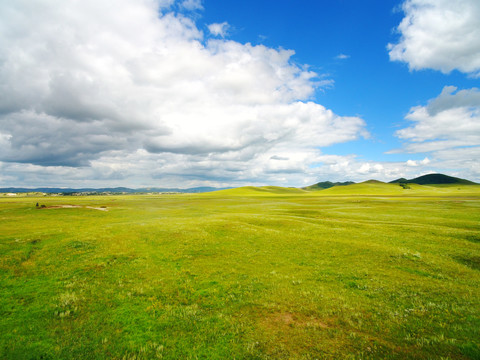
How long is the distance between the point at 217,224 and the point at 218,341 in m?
27.2

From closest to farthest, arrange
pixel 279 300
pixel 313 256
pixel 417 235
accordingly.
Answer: pixel 279 300 < pixel 313 256 < pixel 417 235

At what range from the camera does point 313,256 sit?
2355 centimetres

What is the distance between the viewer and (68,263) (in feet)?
68.2

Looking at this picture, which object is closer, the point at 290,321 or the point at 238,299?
the point at 290,321

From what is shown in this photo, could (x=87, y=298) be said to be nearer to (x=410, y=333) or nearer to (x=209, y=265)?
(x=209, y=265)

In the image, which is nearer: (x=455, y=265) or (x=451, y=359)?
(x=451, y=359)

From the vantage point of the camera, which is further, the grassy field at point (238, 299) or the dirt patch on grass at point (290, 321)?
the dirt patch on grass at point (290, 321)

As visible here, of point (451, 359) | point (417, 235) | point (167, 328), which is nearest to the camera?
point (451, 359)

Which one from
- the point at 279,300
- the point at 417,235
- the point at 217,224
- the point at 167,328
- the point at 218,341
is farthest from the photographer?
the point at 217,224

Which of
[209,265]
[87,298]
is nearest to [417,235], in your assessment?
[209,265]

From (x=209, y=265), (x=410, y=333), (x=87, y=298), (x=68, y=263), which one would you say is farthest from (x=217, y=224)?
(x=410, y=333)

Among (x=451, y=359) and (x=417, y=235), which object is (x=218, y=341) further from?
(x=417, y=235)

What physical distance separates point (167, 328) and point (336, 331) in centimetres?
910

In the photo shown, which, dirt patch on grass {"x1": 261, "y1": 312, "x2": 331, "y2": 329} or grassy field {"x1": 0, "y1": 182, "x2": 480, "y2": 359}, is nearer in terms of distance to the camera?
grassy field {"x1": 0, "y1": 182, "x2": 480, "y2": 359}
